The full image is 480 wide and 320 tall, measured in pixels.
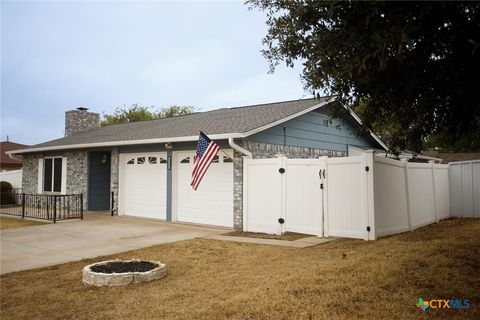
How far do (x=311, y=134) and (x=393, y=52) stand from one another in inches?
379

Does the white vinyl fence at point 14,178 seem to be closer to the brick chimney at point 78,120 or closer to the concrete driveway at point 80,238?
the brick chimney at point 78,120

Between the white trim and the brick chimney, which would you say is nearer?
the white trim

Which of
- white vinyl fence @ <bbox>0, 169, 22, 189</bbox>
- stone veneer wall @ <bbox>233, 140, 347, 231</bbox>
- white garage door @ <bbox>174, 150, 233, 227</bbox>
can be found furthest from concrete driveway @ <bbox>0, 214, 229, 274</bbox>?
white vinyl fence @ <bbox>0, 169, 22, 189</bbox>

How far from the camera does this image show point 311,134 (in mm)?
14125

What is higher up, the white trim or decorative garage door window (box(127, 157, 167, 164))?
the white trim

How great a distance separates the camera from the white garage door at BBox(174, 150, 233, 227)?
11.6 meters

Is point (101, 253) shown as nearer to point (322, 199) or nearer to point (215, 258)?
point (215, 258)

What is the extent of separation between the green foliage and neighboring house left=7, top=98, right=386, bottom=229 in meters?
25.3

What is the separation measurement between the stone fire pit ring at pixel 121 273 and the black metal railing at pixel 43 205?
7653 millimetres

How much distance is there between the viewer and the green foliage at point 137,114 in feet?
142

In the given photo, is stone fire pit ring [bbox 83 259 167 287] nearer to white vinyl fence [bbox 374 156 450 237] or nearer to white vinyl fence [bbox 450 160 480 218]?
white vinyl fence [bbox 374 156 450 237]

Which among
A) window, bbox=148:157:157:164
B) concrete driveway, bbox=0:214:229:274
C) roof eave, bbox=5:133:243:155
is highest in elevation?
roof eave, bbox=5:133:243:155

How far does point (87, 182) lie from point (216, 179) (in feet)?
24.1

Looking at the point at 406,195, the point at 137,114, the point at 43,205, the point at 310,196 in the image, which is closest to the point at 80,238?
the point at 310,196
